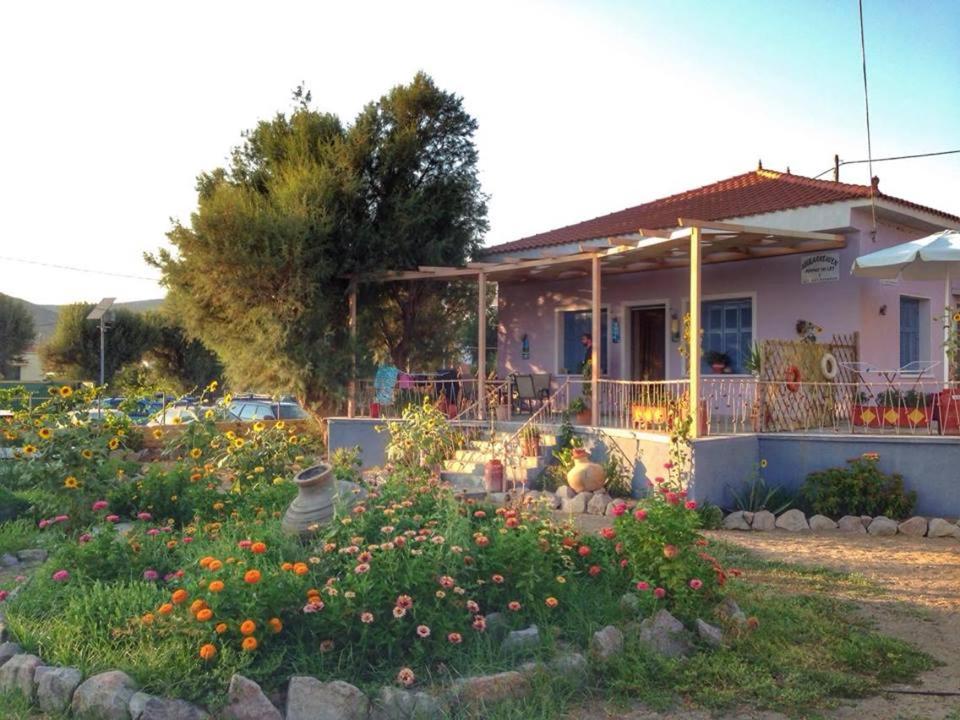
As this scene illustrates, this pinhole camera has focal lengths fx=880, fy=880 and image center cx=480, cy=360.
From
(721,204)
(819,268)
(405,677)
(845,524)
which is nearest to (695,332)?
(845,524)

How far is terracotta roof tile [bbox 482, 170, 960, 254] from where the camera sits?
12.7 metres

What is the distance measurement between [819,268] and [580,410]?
3921 millimetres

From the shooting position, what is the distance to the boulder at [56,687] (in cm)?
402

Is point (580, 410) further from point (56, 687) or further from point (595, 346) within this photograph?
point (56, 687)

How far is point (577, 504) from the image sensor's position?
34.0ft

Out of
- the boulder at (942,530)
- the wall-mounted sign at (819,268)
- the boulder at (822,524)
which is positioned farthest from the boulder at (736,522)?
the wall-mounted sign at (819,268)

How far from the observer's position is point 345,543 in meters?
4.97

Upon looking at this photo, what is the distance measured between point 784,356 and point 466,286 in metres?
7.62

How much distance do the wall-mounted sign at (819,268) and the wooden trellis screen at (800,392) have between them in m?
1.06

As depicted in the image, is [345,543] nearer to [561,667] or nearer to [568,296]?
[561,667]

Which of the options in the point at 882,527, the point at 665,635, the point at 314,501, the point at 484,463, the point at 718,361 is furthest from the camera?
the point at 718,361

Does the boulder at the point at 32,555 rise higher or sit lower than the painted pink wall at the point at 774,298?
lower

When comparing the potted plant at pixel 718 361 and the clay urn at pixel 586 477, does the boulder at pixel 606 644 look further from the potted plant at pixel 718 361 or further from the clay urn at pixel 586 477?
the potted plant at pixel 718 361

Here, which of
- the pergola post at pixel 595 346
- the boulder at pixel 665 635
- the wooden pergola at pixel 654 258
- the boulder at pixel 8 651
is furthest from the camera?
the pergola post at pixel 595 346
